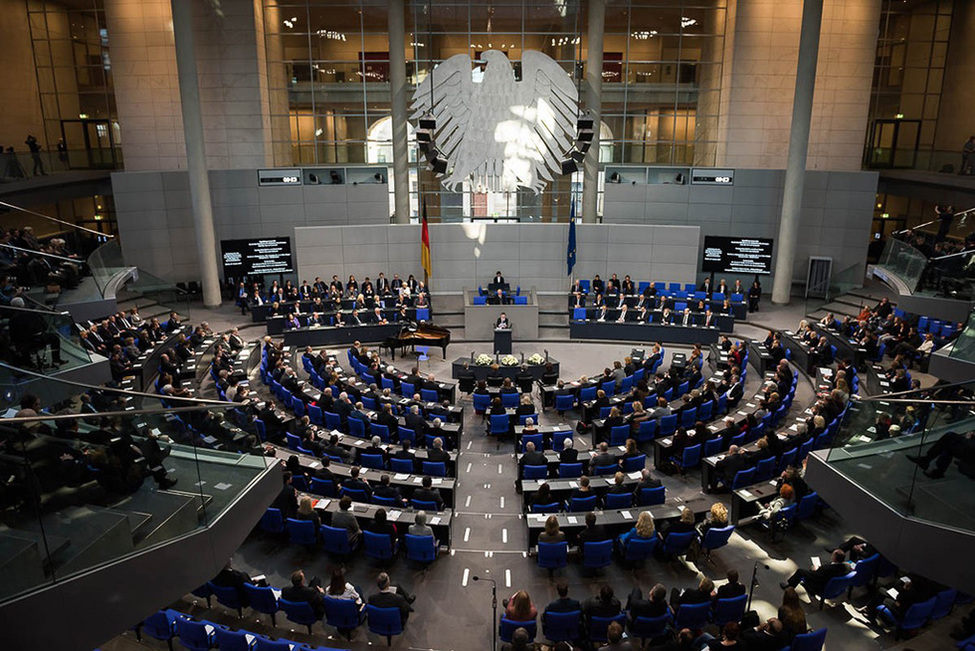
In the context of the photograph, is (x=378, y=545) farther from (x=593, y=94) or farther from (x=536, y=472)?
(x=593, y=94)

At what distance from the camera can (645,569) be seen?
9.51 meters

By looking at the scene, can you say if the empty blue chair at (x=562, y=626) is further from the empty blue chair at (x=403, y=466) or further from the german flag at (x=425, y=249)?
the german flag at (x=425, y=249)

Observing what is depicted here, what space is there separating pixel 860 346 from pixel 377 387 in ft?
40.4

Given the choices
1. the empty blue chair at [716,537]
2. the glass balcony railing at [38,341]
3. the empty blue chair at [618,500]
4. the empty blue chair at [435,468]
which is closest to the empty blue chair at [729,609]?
the empty blue chair at [716,537]

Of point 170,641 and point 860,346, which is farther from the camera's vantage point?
point 860,346

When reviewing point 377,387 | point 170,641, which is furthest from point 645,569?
point 377,387

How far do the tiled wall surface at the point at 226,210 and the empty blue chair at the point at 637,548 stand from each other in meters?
18.4

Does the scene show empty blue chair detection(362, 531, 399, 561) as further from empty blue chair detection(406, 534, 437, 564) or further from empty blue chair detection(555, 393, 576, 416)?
empty blue chair detection(555, 393, 576, 416)

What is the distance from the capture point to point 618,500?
10117 mm

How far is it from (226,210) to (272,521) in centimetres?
1763

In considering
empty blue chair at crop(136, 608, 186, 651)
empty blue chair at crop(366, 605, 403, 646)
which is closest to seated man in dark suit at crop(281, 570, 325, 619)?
empty blue chair at crop(366, 605, 403, 646)

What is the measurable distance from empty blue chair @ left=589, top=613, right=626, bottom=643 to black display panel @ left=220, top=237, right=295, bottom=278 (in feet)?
62.4

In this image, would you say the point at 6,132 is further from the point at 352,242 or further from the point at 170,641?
the point at 170,641

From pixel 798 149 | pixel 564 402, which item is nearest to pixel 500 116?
pixel 798 149
